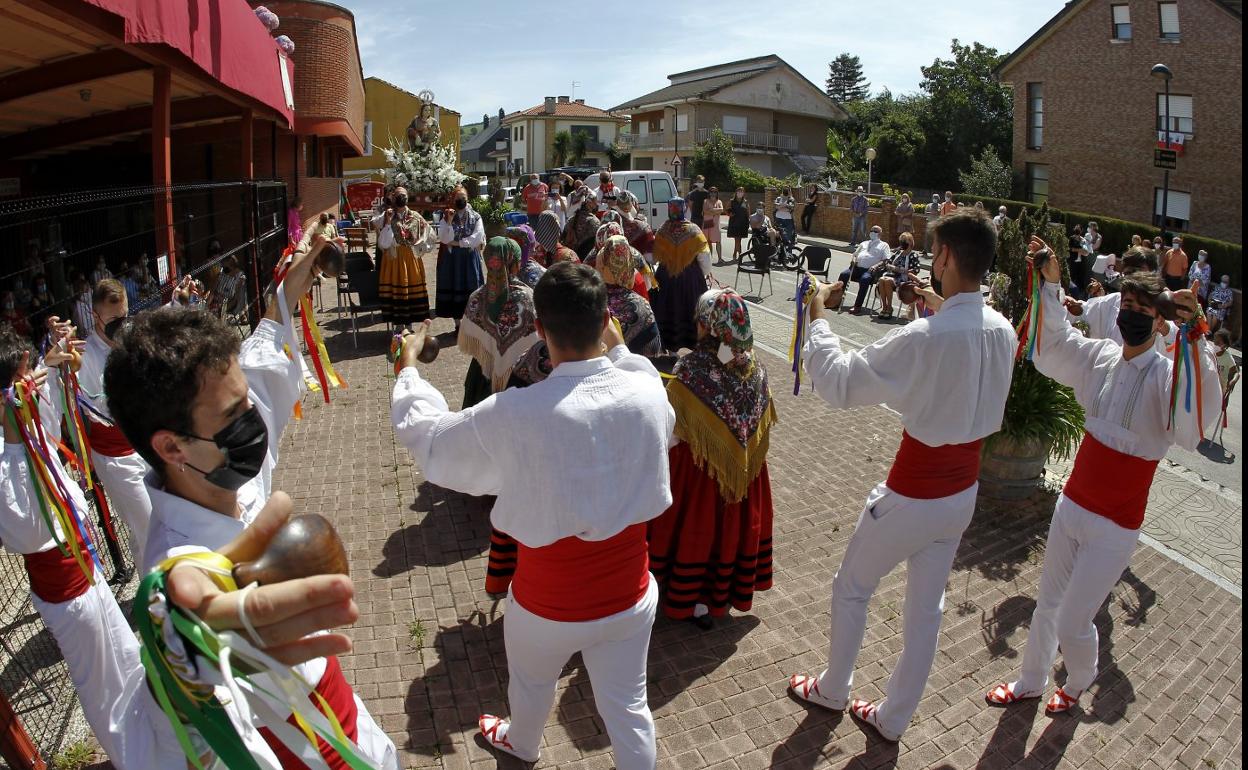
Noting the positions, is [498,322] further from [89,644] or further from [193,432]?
[193,432]

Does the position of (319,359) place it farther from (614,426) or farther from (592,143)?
(592,143)

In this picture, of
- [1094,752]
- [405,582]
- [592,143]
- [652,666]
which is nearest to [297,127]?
[405,582]

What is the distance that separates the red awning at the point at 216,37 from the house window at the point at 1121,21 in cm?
2982

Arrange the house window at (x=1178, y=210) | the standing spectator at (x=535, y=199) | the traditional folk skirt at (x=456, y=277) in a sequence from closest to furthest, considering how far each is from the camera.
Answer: the traditional folk skirt at (x=456, y=277), the standing spectator at (x=535, y=199), the house window at (x=1178, y=210)

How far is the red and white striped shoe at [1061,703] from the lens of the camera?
3.89 m

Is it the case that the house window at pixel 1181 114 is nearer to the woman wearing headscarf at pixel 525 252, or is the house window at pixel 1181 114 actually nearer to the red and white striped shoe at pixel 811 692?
the woman wearing headscarf at pixel 525 252

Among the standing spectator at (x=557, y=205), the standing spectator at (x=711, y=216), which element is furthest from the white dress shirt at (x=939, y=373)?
the standing spectator at (x=711, y=216)

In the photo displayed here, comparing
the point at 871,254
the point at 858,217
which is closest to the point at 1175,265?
the point at 871,254

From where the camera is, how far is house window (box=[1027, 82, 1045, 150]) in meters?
32.2

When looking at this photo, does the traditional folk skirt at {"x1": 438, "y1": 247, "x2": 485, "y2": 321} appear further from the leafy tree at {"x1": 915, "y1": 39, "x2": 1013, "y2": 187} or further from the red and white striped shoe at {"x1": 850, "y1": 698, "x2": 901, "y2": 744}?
the leafy tree at {"x1": 915, "y1": 39, "x2": 1013, "y2": 187}

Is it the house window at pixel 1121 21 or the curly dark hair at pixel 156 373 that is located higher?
the house window at pixel 1121 21

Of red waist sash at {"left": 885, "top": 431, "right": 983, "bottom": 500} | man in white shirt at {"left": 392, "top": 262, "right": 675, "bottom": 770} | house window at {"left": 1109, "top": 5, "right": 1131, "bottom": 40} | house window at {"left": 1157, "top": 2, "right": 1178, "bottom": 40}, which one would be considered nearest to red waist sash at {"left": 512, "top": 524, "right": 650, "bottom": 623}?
man in white shirt at {"left": 392, "top": 262, "right": 675, "bottom": 770}

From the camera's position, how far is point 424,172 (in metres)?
19.2

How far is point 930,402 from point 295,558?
2.60 metres
